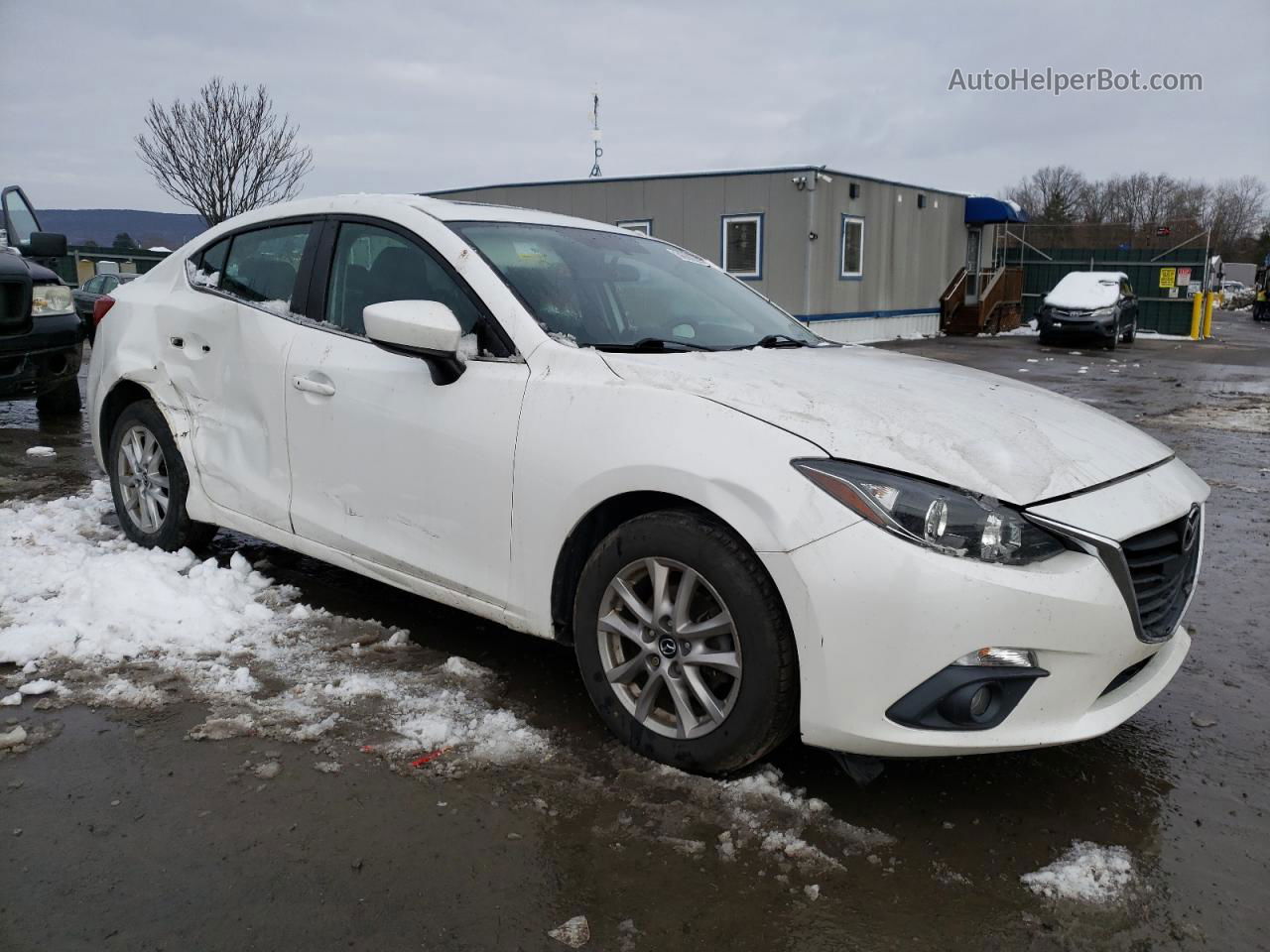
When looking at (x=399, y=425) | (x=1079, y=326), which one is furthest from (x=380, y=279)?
(x=1079, y=326)

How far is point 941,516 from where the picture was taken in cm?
236

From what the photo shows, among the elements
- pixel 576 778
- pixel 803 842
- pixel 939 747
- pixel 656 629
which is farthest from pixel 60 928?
pixel 939 747

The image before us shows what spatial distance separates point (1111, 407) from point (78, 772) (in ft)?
37.8

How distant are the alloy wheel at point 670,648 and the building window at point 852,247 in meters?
20.2

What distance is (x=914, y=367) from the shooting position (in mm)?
3416

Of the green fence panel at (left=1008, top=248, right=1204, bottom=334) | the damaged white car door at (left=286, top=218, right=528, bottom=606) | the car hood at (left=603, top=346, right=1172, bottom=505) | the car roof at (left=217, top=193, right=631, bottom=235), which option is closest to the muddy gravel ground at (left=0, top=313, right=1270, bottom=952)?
the damaged white car door at (left=286, top=218, right=528, bottom=606)

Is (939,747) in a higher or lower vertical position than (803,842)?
higher

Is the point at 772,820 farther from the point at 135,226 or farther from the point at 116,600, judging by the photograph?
the point at 135,226

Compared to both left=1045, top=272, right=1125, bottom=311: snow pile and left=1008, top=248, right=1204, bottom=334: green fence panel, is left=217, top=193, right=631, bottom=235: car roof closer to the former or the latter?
left=1045, top=272, right=1125, bottom=311: snow pile

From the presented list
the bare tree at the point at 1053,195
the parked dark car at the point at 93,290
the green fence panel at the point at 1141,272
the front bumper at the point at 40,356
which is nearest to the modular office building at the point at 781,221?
the parked dark car at the point at 93,290

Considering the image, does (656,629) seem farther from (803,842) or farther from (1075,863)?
(1075,863)

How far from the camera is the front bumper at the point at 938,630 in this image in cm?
230

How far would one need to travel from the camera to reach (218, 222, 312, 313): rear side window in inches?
154

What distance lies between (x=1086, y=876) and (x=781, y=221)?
1922 cm
